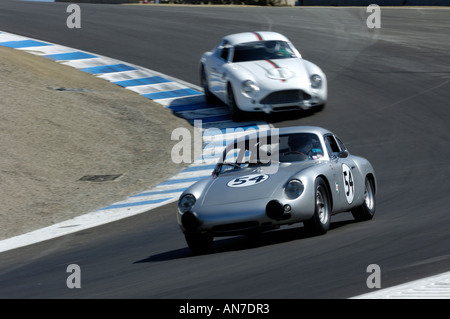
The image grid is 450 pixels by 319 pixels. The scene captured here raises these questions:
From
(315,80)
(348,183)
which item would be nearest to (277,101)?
(315,80)

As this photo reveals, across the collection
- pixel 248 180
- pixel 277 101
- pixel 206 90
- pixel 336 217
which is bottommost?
pixel 206 90

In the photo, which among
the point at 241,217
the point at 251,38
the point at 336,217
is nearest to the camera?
the point at 241,217

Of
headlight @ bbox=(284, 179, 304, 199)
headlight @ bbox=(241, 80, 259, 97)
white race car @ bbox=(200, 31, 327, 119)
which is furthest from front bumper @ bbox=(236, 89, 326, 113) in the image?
headlight @ bbox=(284, 179, 304, 199)

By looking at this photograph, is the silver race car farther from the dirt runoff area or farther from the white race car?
the white race car

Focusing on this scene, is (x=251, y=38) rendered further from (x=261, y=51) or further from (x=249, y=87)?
(x=249, y=87)

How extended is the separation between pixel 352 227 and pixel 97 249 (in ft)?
9.64

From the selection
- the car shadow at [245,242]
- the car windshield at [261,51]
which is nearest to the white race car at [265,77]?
the car windshield at [261,51]

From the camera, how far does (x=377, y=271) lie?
6.31m

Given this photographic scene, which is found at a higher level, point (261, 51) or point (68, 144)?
point (261, 51)

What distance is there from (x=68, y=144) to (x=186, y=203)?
757 cm

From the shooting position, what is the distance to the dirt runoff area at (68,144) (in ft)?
41.9

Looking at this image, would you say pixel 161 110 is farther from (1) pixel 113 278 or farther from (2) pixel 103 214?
(1) pixel 113 278

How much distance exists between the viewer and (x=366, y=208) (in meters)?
10.0
